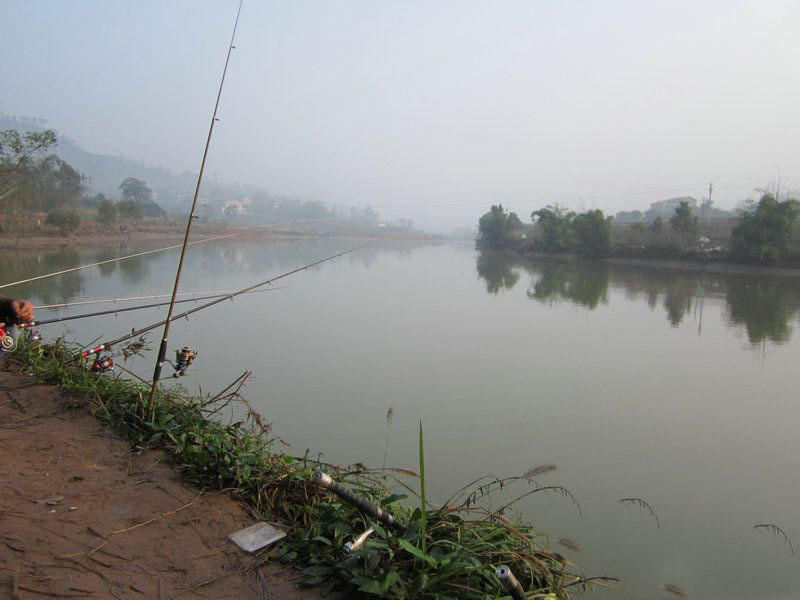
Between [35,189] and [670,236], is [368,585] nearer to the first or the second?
[670,236]

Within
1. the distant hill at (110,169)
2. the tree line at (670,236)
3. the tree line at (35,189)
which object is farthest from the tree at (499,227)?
the distant hill at (110,169)

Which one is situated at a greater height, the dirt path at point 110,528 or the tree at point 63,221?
the tree at point 63,221

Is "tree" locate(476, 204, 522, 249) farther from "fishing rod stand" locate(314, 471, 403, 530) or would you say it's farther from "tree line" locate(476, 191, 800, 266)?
"fishing rod stand" locate(314, 471, 403, 530)

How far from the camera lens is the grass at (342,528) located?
164 centimetres

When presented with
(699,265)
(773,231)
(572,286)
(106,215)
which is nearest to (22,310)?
(572,286)

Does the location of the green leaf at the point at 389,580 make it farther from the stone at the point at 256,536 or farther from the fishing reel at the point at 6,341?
the fishing reel at the point at 6,341

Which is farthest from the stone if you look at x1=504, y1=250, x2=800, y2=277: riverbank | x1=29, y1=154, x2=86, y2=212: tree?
x1=29, y1=154, x2=86, y2=212: tree

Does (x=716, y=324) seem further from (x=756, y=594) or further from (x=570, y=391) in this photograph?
(x=756, y=594)

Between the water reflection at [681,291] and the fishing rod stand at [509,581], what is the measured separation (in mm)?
8735

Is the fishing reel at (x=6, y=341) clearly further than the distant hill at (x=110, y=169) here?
No

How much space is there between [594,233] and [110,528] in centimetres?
2937

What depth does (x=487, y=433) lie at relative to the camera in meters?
4.32

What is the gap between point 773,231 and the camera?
68.2 ft

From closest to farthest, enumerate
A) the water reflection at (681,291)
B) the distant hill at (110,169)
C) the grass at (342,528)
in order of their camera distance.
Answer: the grass at (342,528), the water reflection at (681,291), the distant hill at (110,169)
